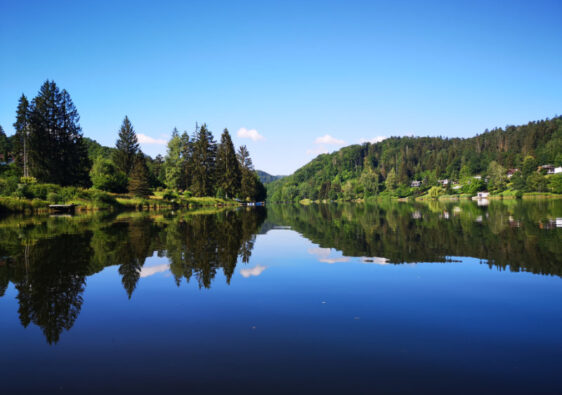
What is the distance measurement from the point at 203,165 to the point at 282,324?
260ft

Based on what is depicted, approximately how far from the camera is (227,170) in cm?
8650

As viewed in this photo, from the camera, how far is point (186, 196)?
76.4 meters

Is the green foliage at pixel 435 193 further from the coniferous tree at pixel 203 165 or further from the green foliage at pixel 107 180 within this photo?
the green foliage at pixel 107 180

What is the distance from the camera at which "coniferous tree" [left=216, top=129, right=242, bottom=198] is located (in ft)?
284

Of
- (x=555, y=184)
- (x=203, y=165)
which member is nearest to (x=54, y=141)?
(x=203, y=165)

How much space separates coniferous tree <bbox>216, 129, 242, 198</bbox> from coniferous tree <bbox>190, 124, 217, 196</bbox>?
2.07 metres

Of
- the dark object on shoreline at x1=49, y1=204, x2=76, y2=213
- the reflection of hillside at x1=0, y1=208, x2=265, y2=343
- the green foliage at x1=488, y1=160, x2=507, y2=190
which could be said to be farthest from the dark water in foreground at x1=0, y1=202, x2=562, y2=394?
the green foliage at x1=488, y1=160, x2=507, y2=190

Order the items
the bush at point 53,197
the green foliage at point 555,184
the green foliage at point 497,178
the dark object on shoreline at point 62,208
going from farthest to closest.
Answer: the green foliage at point 497,178, the green foliage at point 555,184, the bush at point 53,197, the dark object on shoreline at point 62,208

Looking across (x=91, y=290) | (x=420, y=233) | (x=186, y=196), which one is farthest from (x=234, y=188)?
(x=91, y=290)

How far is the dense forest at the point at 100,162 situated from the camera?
5419 centimetres

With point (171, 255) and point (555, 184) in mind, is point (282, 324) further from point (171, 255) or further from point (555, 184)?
point (555, 184)

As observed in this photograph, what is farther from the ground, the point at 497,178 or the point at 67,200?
the point at 497,178

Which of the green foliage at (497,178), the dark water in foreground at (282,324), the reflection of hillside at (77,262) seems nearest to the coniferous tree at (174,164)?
the reflection of hillside at (77,262)

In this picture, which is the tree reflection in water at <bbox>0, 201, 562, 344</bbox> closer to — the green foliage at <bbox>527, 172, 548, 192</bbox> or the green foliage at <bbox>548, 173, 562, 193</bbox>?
the green foliage at <bbox>548, 173, 562, 193</bbox>
